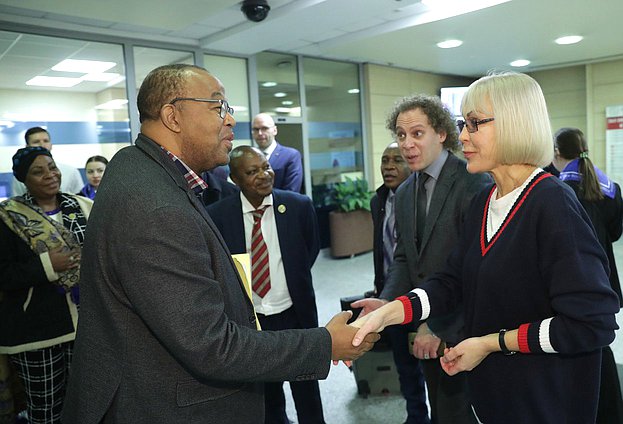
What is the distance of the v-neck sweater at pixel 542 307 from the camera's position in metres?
1.15

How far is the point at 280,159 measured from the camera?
15.0 feet

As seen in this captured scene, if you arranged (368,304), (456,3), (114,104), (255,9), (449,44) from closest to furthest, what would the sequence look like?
(368,304), (255,9), (456,3), (114,104), (449,44)

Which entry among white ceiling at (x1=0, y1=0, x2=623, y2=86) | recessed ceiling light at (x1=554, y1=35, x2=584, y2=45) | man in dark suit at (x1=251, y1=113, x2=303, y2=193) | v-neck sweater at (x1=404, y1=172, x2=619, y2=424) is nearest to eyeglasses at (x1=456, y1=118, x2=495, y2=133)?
v-neck sweater at (x1=404, y1=172, x2=619, y2=424)

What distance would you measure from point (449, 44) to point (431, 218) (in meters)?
5.59

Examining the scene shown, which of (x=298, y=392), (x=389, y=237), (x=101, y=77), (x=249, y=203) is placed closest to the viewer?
(x=298, y=392)

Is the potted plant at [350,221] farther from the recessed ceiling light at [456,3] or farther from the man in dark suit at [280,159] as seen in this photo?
the recessed ceiling light at [456,3]

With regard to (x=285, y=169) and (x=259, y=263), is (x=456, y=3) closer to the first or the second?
(x=285, y=169)

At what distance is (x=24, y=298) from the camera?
235 cm

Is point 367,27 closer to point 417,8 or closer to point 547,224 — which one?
point 417,8

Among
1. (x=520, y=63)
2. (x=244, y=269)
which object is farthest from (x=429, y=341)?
(x=520, y=63)

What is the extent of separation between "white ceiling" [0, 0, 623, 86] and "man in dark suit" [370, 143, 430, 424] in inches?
93.3

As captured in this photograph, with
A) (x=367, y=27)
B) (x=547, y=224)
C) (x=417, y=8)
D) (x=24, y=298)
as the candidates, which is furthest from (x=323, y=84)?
(x=547, y=224)

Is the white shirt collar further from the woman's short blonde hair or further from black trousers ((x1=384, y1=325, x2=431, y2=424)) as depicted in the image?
the woman's short blonde hair

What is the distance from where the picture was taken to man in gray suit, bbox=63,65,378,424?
1.07 m
